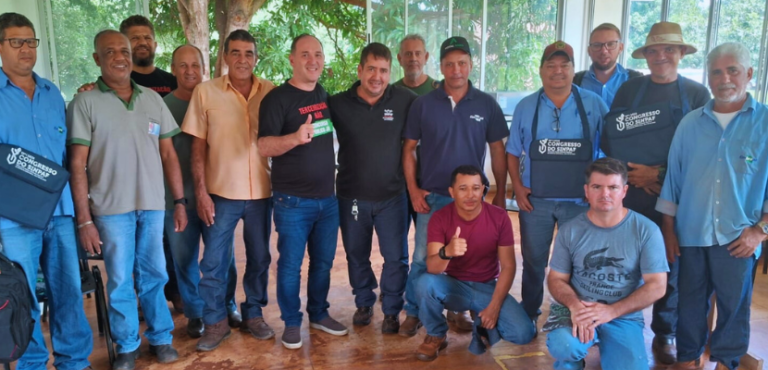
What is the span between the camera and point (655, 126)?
270 centimetres

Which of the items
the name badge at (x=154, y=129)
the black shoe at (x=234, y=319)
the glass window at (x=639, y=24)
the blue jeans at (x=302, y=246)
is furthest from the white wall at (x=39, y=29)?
the glass window at (x=639, y=24)

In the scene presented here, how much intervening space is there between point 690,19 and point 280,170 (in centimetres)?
563

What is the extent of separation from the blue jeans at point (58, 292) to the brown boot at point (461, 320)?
207cm

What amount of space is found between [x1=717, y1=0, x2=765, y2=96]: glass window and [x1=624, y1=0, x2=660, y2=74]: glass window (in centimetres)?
92

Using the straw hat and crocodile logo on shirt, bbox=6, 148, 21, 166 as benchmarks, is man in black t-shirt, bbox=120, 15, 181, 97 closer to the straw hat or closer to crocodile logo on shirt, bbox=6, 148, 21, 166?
crocodile logo on shirt, bbox=6, 148, 21, 166

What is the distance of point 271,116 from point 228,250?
871 millimetres

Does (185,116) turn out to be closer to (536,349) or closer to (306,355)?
(306,355)

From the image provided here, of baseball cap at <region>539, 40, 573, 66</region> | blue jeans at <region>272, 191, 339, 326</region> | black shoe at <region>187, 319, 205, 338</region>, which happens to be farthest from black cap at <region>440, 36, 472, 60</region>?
black shoe at <region>187, 319, 205, 338</region>

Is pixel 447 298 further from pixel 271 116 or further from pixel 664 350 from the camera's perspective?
pixel 271 116

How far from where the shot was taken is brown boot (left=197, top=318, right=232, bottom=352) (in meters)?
2.95

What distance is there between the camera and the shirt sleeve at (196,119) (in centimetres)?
285

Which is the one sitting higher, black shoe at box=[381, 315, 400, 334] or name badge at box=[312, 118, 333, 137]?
name badge at box=[312, 118, 333, 137]

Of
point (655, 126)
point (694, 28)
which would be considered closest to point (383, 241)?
point (655, 126)

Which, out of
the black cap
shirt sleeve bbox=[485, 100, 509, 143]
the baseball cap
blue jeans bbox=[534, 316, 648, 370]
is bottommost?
blue jeans bbox=[534, 316, 648, 370]
